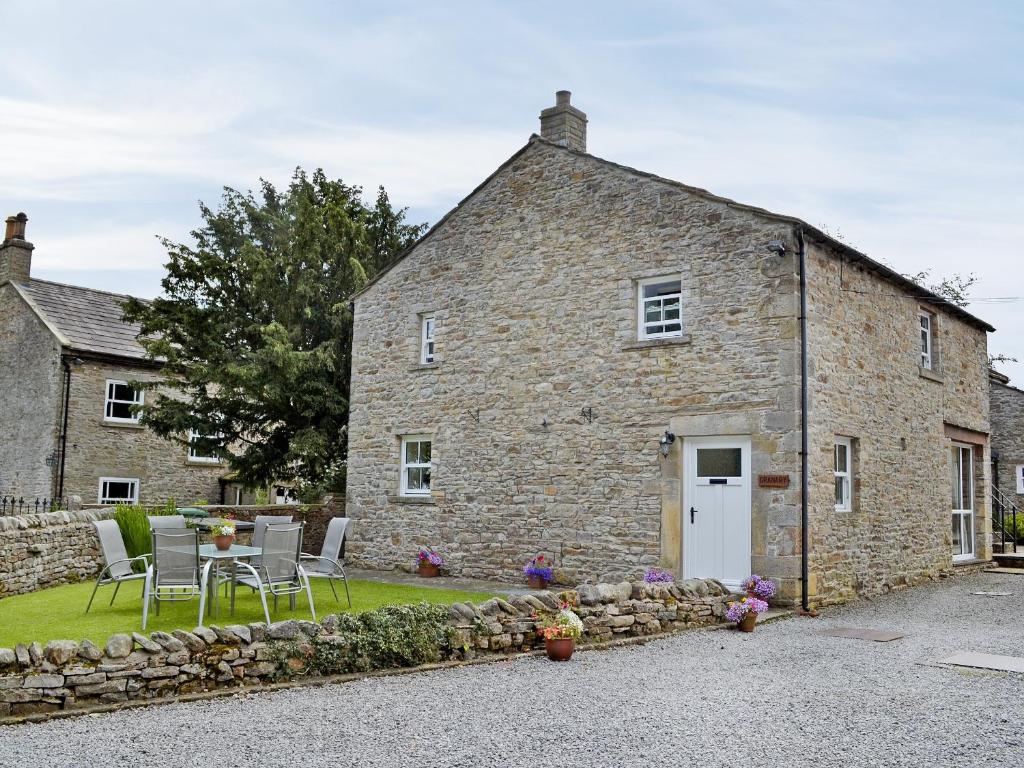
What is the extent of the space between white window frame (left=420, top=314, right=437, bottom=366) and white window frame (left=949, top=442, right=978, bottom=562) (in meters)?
9.56

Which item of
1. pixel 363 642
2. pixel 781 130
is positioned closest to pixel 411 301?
pixel 781 130

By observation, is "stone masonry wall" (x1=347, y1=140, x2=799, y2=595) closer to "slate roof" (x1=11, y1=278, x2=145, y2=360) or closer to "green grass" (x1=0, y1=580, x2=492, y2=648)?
"green grass" (x1=0, y1=580, x2=492, y2=648)

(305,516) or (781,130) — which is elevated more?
(781,130)

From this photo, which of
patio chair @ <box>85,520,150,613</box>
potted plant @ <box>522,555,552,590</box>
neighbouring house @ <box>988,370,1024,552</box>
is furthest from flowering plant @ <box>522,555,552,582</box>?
neighbouring house @ <box>988,370,1024,552</box>

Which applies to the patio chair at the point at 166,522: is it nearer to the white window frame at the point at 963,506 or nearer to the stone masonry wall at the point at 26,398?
the stone masonry wall at the point at 26,398

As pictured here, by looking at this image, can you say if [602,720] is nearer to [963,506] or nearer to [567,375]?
[567,375]

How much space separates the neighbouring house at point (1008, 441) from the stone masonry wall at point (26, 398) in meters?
23.5

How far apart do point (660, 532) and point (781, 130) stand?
543 cm

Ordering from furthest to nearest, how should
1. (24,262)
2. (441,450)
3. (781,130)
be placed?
(24,262)
(441,450)
(781,130)

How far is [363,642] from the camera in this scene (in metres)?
7.65

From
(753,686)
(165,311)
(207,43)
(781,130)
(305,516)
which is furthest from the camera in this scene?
(165,311)

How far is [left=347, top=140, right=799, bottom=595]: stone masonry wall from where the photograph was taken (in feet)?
40.7

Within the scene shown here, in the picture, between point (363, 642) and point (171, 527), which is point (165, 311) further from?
point (363, 642)

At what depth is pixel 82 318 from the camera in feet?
80.1
